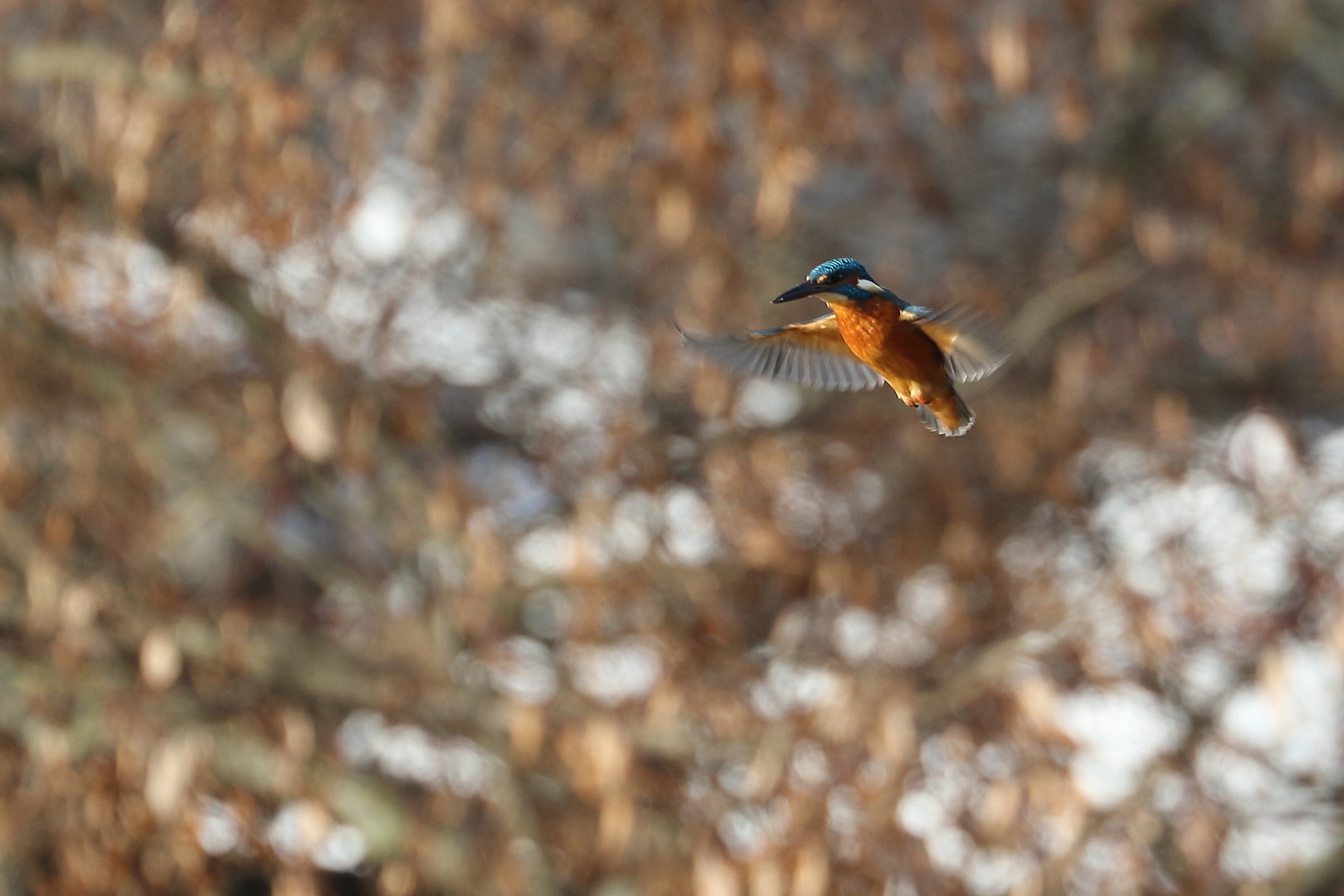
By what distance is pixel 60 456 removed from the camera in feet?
13.2

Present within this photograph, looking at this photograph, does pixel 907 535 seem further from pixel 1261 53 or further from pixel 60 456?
pixel 60 456

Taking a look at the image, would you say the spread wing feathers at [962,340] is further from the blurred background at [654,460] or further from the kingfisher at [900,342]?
the blurred background at [654,460]

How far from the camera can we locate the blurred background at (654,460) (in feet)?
11.0

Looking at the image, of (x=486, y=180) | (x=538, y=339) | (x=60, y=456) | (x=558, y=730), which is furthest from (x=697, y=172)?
(x=60, y=456)

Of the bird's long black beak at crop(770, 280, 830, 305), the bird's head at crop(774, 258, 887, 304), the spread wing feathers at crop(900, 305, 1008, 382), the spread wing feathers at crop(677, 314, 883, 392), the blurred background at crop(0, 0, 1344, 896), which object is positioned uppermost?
the blurred background at crop(0, 0, 1344, 896)

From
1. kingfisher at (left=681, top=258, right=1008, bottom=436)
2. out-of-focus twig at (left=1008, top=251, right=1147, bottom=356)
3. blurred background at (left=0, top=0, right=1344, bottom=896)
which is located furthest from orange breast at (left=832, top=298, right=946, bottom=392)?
out-of-focus twig at (left=1008, top=251, right=1147, bottom=356)

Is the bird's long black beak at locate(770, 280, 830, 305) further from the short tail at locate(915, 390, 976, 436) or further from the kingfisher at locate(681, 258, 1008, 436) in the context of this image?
the short tail at locate(915, 390, 976, 436)

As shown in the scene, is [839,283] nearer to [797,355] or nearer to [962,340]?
[962,340]

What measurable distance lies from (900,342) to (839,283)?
9 centimetres

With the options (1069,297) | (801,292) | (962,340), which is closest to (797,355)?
(962,340)

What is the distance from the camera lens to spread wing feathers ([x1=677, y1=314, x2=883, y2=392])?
706 millimetres

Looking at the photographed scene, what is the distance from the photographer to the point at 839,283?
0.51 m

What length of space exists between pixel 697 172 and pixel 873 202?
83cm

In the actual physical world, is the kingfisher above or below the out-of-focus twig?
below
